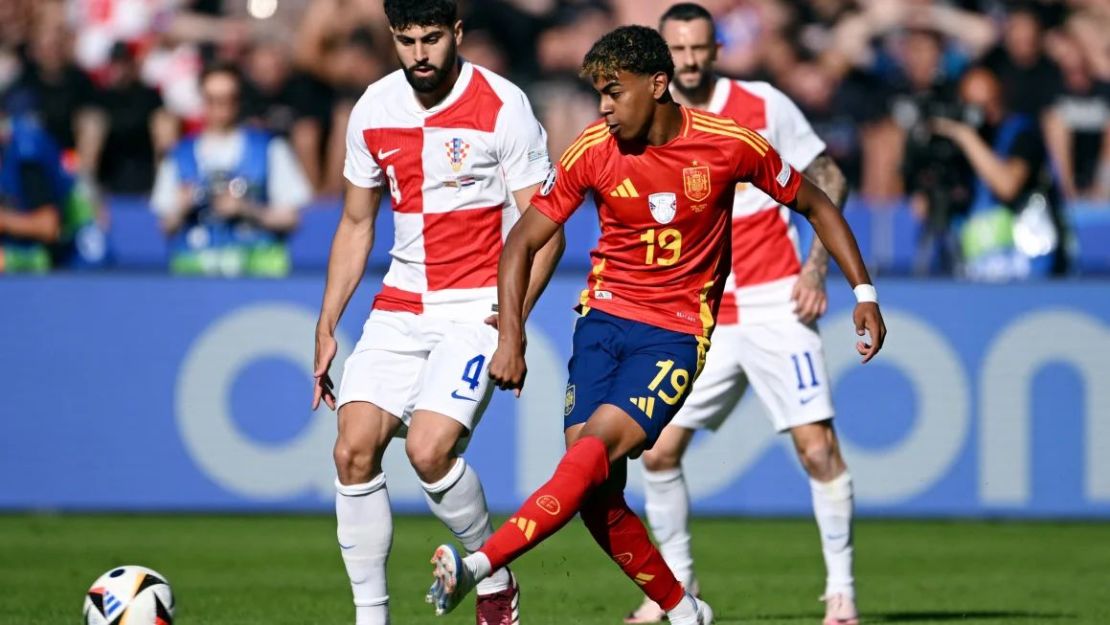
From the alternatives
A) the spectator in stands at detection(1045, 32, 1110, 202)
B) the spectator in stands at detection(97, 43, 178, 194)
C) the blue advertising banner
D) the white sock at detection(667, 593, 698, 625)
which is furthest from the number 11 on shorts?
the spectator in stands at detection(97, 43, 178, 194)

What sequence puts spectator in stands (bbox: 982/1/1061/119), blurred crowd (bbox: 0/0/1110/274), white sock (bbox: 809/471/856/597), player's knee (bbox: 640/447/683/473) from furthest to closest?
spectator in stands (bbox: 982/1/1061/119) < blurred crowd (bbox: 0/0/1110/274) < player's knee (bbox: 640/447/683/473) < white sock (bbox: 809/471/856/597)

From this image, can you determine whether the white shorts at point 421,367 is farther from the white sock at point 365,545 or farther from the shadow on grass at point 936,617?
the shadow on grass at point 936,617

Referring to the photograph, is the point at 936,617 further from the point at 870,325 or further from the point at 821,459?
the point at 870,325

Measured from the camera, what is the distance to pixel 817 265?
27.4 ft

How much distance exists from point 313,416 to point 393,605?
3.42 meters

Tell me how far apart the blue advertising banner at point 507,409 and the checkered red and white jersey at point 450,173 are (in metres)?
4.55

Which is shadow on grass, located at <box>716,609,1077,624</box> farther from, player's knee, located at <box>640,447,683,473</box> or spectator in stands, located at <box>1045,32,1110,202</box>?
spectator in stands, located at <box>1045,32,1110,202</box>

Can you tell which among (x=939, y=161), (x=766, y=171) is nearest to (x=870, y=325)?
(x=766, y=171)

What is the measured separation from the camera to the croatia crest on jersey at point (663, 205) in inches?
267

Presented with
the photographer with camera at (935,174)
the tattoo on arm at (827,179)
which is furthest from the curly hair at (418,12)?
the photographer with camera at (935,174)

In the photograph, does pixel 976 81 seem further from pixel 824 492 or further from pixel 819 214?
pixel 819 214

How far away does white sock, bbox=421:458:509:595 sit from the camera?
23.6ft

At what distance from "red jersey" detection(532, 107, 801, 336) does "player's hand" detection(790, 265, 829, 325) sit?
1431 millimetres

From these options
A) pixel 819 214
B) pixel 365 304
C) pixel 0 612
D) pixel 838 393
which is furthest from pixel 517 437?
pixel 819 214
